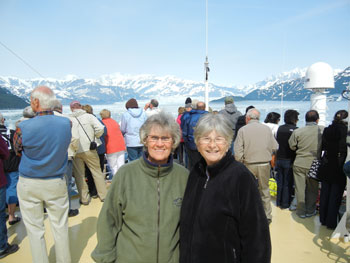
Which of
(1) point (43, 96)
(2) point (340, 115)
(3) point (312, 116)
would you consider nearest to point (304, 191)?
(3) point (312, 116)

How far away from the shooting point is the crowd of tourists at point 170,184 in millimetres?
1388

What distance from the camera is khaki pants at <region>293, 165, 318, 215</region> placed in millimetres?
4203

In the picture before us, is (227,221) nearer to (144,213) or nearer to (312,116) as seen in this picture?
(144,213)

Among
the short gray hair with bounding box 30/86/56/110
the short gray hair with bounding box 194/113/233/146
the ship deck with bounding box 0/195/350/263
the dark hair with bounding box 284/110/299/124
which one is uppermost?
the short gray hair with bounding box 30/86/56/110

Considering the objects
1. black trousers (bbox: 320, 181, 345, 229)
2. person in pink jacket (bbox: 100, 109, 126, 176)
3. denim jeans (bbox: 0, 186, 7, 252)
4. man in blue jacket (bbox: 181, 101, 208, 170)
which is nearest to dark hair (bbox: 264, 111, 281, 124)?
man in blue jacket (bbox: 181, 101, 208, 170)

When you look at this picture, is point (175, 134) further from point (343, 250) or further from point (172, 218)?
point (343, 250)

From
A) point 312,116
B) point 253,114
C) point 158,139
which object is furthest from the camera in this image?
point 312,116

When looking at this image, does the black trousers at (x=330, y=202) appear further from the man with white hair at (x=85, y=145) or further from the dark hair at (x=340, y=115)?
the man with white hair at (x=85, y=145)

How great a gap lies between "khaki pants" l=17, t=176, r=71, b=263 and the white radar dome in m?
6.06

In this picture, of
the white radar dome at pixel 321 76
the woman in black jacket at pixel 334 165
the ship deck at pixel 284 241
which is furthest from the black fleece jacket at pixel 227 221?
the white radar dome at pixel 321 76

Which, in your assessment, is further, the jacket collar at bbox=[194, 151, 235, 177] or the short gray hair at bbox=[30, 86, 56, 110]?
the short gray hair at bbox=[30, 86, 56, 110]

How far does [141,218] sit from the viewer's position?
1543mm

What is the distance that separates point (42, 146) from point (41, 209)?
27.1 inches

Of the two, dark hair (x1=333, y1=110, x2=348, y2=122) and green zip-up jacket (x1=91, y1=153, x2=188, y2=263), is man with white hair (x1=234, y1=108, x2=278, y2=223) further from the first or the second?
green zip-up jacket (x1=91, y1=153, x2=188, y2=263)
